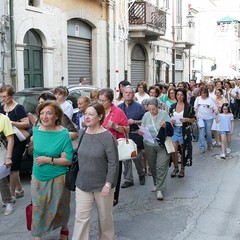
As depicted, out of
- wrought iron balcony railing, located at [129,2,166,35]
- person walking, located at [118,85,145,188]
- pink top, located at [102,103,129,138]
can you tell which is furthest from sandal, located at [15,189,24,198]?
wrought iron balcony railing, located at [129,2,166,35]

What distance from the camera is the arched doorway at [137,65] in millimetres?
22766

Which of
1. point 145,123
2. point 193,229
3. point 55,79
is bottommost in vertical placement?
point 193,229

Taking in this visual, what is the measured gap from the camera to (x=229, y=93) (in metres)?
16.9

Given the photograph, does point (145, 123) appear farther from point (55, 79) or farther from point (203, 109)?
point (55, 79)

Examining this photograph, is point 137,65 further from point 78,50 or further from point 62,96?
point 62,96

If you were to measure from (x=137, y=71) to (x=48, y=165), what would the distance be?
761 inches

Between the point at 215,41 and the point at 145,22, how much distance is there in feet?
87.6

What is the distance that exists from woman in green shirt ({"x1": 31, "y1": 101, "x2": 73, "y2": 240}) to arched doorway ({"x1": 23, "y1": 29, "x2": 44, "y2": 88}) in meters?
9.96

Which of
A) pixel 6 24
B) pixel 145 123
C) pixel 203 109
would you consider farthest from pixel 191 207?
pixel 6 24

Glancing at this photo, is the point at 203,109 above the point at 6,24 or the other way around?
the other way around

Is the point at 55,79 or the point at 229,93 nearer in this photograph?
the point at 55,79

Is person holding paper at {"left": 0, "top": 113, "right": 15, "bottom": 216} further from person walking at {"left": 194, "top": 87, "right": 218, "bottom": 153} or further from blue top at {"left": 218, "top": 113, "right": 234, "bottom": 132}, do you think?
person walking at {"left": 194, "top": 87, "right": 218, "bottom": 153}

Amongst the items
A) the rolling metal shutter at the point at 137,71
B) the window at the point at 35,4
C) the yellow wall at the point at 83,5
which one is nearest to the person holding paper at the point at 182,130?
the window at the point at 35,4

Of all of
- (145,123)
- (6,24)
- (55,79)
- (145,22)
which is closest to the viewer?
(145,123)
